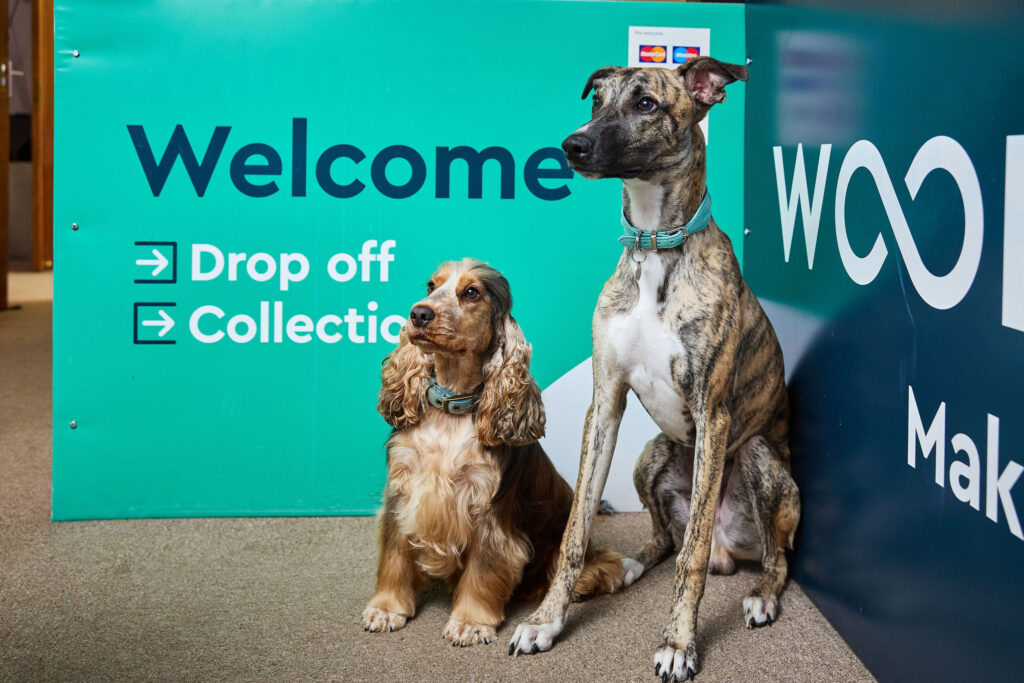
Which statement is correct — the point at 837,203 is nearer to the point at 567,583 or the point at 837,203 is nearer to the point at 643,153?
the point at 643,153

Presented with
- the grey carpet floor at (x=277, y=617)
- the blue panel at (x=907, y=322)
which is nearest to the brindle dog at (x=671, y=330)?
the grey carpet floor at (x=277, y=617)

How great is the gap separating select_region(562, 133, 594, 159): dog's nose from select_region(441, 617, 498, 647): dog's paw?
1.17 meters

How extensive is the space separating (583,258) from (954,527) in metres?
1.70

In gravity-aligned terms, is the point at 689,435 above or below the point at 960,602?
above

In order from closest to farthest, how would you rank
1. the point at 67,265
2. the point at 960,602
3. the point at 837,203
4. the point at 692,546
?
the point at 960,602
the point at 692,546
the point at 837,203
the point at 67,265

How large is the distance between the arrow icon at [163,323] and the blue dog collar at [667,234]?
1630 millimetres

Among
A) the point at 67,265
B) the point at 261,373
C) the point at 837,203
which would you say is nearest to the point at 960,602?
the point at 837,203

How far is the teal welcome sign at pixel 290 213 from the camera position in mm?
3273

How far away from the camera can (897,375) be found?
7.51 ft

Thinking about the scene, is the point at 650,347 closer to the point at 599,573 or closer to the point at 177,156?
the point at 599,573

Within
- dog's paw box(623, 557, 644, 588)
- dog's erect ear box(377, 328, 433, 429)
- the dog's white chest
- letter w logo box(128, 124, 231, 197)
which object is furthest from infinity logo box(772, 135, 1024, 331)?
letter w logo box(128, 124, 231, 197)

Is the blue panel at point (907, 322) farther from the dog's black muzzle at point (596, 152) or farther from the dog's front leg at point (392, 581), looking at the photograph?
the dog's front leg at point (392, 581)

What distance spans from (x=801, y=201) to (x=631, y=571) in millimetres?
1180

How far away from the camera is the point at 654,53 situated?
3381 mm
